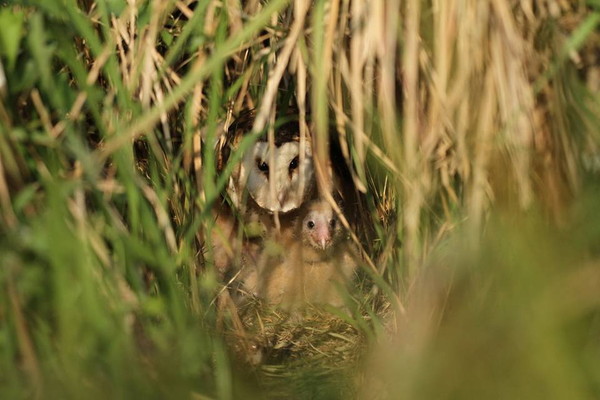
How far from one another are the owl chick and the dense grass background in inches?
13.4

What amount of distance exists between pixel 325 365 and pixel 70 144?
817 mm

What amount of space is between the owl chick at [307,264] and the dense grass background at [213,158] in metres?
0.34

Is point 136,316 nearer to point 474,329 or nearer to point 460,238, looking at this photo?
point 460,238

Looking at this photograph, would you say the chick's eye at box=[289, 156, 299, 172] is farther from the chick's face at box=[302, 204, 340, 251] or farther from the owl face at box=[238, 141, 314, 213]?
the chick's face at box=[302, 204, 340, 251]

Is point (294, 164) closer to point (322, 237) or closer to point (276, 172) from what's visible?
point (276, 172)

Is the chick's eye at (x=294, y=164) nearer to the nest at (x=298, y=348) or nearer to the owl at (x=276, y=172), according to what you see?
the owl at (x=276, y=172)

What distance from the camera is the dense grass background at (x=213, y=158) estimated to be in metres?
1.53

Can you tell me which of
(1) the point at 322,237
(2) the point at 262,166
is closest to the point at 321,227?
(1) the point at 322,237

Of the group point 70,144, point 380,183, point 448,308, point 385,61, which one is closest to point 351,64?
point 385,61

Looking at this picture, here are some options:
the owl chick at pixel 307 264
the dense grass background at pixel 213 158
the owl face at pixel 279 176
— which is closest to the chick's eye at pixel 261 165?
the owl face at pixel 279 176

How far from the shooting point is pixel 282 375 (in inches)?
81.0

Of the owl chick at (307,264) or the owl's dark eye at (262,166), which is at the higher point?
the owl's dark eye at (262,166)

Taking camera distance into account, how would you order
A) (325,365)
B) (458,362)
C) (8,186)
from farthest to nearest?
(325,365)
(8,186)
(458,362)

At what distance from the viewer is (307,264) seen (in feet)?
9.09
